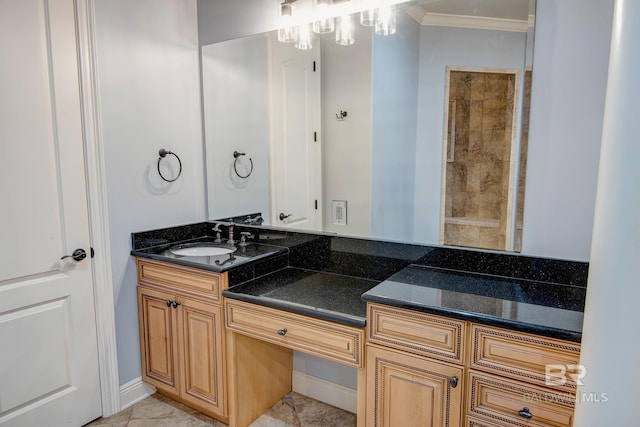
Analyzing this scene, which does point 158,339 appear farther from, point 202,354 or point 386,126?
point 386,126

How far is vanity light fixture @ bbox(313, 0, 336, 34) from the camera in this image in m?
2.15

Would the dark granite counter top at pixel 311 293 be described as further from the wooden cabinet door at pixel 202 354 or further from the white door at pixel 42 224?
the white door at pixel 42 224

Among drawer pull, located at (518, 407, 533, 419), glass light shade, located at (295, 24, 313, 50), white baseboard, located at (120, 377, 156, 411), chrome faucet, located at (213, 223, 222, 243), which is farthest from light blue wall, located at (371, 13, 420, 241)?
white baseboard, located at (120, 377, 156, 411)

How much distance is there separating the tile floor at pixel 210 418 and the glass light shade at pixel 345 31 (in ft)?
6.63

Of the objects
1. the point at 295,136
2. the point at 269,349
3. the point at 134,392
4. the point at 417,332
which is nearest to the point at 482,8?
the point at 295,136

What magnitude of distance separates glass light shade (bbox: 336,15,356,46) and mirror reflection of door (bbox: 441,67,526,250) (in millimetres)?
558

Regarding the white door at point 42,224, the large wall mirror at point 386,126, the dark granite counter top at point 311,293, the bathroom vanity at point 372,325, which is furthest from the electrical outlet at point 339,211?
the white door at point 42,224

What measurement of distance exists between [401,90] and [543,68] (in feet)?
2.05

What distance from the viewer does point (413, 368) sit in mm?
1566

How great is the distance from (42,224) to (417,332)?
1.82m

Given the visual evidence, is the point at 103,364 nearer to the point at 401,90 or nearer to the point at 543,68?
the point at 401,90

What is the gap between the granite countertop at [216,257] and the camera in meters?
2.09

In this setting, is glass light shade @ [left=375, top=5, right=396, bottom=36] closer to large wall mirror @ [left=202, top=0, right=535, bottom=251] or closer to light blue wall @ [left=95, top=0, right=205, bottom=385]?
large wall mirror @ [left=202, top=0, right=535, bottom=251]

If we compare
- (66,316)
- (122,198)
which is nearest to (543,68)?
(122,198)
